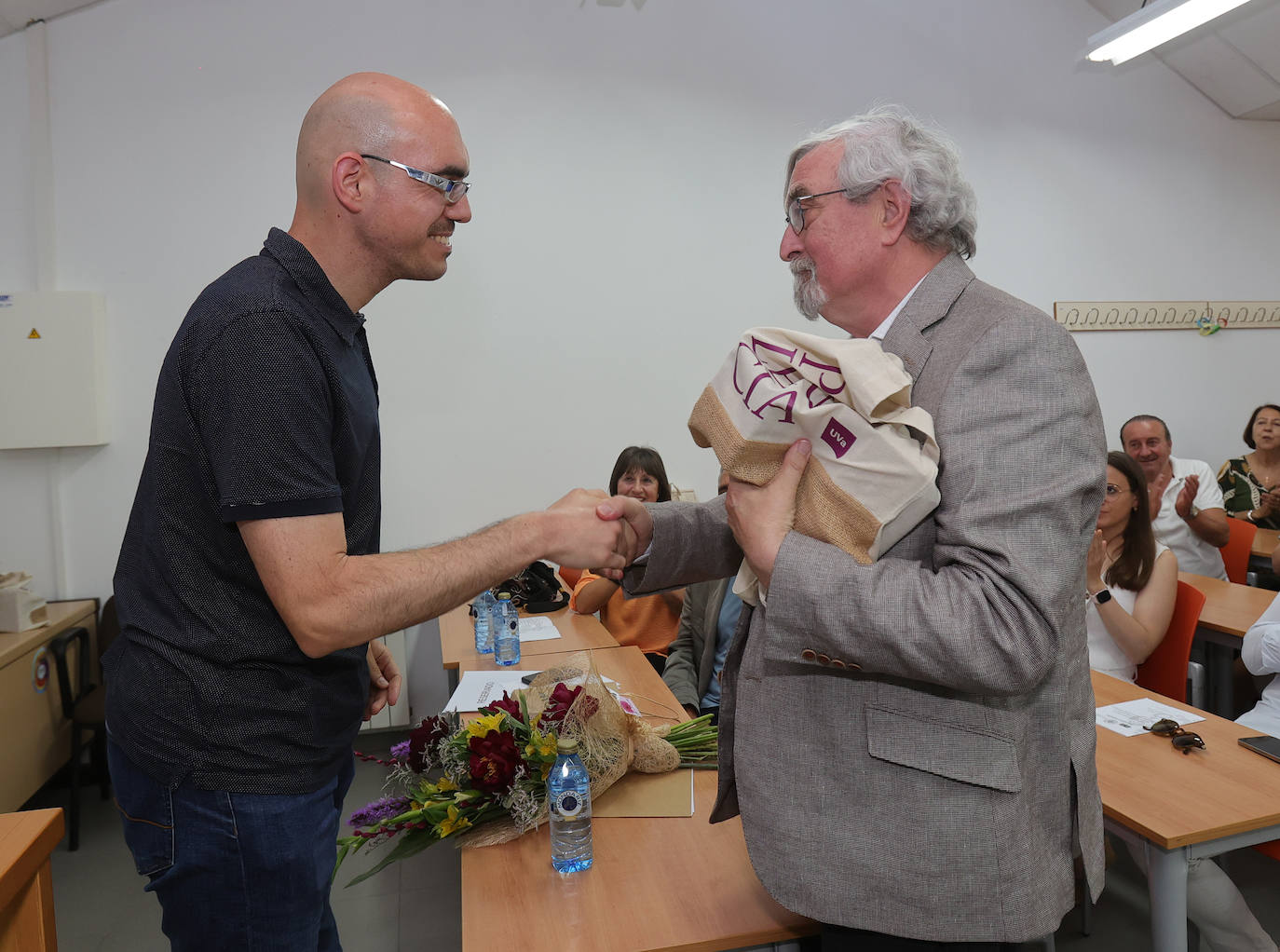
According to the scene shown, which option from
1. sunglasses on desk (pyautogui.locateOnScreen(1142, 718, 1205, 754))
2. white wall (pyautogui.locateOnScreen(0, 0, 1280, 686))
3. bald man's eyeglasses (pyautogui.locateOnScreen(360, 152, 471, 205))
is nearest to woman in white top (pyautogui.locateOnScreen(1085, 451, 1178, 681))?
sunglasses on desk (pyautogui.locateOnScreen(1142, 718, 1205, 754))

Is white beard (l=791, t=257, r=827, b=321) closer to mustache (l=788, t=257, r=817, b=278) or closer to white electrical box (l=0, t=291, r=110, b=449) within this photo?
mustache (l=788, t=257, r=817, b=278)

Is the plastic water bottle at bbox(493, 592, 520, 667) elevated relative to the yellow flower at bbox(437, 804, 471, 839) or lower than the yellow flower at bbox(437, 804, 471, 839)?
elevated

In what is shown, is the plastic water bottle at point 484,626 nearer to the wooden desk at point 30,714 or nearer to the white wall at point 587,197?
the white wall at point 587,197

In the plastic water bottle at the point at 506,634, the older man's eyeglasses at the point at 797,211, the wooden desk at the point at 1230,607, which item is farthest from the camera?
the wooden desk at the point at 1230,607

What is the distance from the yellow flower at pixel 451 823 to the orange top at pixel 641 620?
194 cm

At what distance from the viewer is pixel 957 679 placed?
100cm

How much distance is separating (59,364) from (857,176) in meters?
4.03

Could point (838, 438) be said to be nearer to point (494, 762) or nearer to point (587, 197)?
point (494, 762)

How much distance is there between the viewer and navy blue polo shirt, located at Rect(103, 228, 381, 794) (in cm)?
120

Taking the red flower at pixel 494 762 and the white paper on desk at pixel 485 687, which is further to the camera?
the white paper on desk at pixel 485 687

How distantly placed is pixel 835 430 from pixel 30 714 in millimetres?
3731

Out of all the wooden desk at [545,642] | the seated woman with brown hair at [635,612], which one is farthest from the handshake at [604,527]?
the seated woman with brown hair at [635,612]

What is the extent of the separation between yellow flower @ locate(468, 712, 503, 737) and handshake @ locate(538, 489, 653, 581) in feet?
1.52

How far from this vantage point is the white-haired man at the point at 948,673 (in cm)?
100
